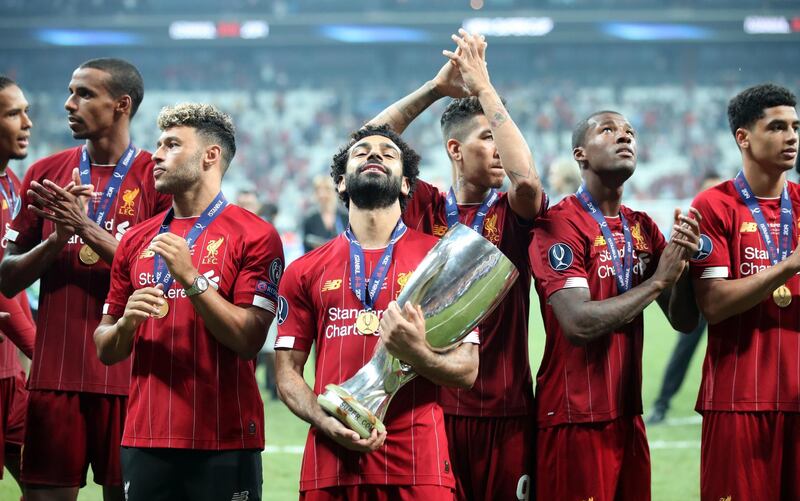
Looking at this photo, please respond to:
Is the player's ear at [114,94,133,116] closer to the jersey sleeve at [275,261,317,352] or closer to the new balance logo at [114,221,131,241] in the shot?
the new balance logo at [114,221,131,241]

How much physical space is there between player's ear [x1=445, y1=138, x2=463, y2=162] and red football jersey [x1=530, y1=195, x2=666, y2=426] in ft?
1.91

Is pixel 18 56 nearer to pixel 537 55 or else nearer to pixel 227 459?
pixel 537 55

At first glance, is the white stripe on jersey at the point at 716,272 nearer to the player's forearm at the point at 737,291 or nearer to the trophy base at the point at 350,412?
the player's forearm at the point at 737,291

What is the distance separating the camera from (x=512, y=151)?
4320mm

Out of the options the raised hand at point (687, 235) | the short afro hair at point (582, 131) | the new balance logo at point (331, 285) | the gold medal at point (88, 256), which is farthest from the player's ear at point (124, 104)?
the raised hand at point (687, 235)

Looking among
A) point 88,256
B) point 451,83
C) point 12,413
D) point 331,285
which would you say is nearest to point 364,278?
point 331,285

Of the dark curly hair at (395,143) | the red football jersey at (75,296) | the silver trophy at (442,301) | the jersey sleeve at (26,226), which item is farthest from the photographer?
the jersey sleeve at (26,226)

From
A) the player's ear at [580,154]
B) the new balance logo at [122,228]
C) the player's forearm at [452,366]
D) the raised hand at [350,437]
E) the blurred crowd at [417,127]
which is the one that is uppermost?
the blurred crowd at [417,127]

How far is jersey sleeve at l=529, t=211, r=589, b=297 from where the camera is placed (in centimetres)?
435

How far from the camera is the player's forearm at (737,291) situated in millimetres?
4277

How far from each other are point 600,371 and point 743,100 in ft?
5.25

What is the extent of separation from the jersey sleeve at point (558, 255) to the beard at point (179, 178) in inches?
63.8

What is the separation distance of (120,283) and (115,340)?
0.39 meters

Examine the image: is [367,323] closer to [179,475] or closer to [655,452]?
[179,475]
